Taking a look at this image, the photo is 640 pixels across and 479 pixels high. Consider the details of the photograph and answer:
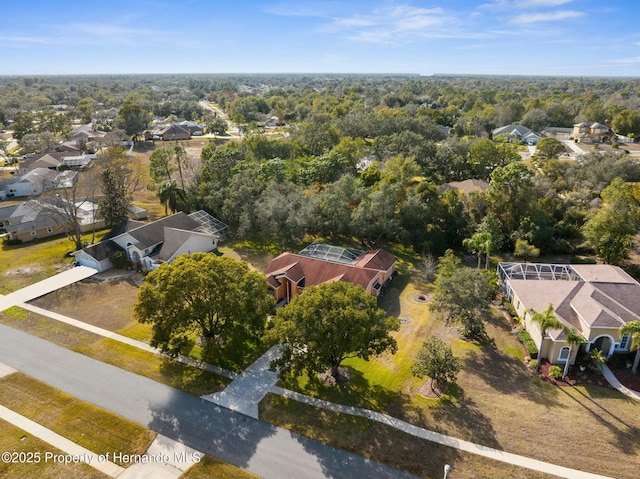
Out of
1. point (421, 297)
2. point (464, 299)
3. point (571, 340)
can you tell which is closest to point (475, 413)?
point (464, 299)

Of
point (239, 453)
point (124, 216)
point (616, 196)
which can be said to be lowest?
point (239, 453)

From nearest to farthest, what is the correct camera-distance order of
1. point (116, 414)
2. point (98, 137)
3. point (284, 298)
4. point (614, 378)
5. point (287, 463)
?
point (287, 463)
point (116, 414)
point (614, 378)
point (284, 298)
point (98, 137)

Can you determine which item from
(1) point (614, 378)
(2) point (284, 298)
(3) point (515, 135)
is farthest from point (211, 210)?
(3) point (515, 135)

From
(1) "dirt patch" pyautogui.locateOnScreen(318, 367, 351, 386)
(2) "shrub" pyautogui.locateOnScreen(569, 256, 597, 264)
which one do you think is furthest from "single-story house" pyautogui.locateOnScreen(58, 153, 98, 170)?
(2) "shrub" pyautogui.locateOnScreen(569, 256, 597, 264)

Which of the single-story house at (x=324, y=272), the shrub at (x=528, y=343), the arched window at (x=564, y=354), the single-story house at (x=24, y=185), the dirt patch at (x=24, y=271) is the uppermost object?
the single-story house at (x=24, y=185)

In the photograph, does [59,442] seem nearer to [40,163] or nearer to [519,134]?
[40,163]

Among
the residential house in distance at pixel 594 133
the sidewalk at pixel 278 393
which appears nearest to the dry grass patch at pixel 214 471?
the sidewalk at pixel 278 393

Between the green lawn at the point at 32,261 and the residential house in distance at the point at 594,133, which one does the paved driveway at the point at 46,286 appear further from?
the residential house in distance at the point at 594,133

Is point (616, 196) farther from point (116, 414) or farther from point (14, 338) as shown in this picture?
point (14, 338)
